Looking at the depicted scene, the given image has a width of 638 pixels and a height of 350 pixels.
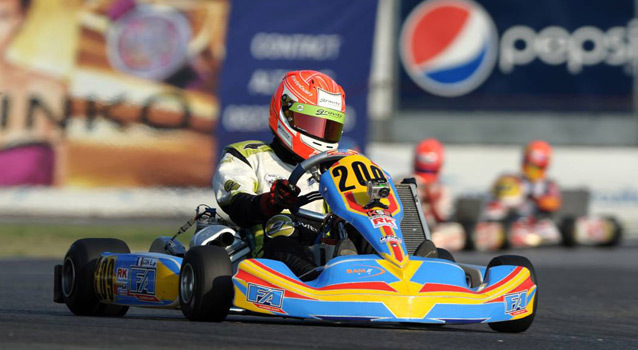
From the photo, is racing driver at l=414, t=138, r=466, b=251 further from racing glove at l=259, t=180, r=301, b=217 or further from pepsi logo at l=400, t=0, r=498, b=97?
racing glove at l=259, t=180, r=301, b=217

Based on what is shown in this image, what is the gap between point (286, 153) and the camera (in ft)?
22.9

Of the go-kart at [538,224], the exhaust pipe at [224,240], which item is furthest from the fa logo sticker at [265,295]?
the go-kart at [538,224]

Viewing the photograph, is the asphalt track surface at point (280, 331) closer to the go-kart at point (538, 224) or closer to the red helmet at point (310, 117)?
the red helmet at point (310, 117)

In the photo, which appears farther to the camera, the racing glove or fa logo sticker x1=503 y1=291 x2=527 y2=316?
the racing glove

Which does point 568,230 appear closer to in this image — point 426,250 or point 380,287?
point 426,250

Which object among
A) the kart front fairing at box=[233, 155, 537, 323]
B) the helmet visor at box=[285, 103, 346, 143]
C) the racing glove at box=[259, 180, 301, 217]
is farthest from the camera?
the helmet visor at box=[285, 103, 346, 143]

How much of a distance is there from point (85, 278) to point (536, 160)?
11060 mm

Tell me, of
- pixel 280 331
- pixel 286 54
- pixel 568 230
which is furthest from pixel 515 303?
pixel 286 54

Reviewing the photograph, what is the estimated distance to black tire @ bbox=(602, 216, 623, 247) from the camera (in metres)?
17.1

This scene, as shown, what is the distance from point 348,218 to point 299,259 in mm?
291

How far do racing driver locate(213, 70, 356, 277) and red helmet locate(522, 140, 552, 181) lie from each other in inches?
419

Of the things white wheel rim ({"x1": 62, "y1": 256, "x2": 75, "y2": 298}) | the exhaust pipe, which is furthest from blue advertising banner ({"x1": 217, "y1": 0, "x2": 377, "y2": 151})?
the exhaust pipe

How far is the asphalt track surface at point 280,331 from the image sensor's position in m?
5.28

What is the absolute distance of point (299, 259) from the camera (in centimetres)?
621
